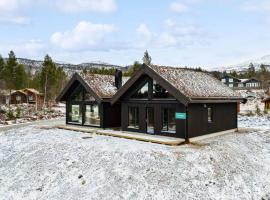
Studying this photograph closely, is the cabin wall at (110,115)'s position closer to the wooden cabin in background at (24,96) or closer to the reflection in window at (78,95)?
the reflection in window at (78,95)

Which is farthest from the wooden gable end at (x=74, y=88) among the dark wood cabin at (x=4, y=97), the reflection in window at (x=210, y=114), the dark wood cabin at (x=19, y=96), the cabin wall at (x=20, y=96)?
the cabin wall at (x=20, y=96)

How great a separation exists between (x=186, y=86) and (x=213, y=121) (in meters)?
3.65

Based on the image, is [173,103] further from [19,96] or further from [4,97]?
[19,96]

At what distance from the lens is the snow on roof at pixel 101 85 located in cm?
2203

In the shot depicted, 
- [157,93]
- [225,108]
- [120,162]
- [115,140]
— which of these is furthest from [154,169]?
[225,108]

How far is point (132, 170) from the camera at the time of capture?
479 inches

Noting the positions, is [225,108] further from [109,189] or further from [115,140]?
[109,189]

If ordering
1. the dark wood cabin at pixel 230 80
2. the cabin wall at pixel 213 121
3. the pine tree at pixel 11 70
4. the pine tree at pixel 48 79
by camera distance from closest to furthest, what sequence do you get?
the cabin wall at pixel 213 121, the pine tree at pixel 48 79, the pine tree at pixel 11 70, the dark wood cabin at pixel 230 80

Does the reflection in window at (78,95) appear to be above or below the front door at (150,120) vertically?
above

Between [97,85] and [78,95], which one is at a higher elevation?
[97,85]

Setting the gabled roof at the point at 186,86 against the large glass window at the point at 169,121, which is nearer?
the gabled roof at the point at 186,86

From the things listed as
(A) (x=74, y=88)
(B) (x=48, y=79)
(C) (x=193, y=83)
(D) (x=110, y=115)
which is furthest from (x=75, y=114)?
(B) (x=48, y=79)

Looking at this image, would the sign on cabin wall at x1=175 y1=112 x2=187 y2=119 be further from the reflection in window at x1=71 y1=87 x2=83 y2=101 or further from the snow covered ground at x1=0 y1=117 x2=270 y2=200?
the reflection in window at x1=71 y1=87 x2=83 y2=101

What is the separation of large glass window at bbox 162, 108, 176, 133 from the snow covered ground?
2.35 metres
